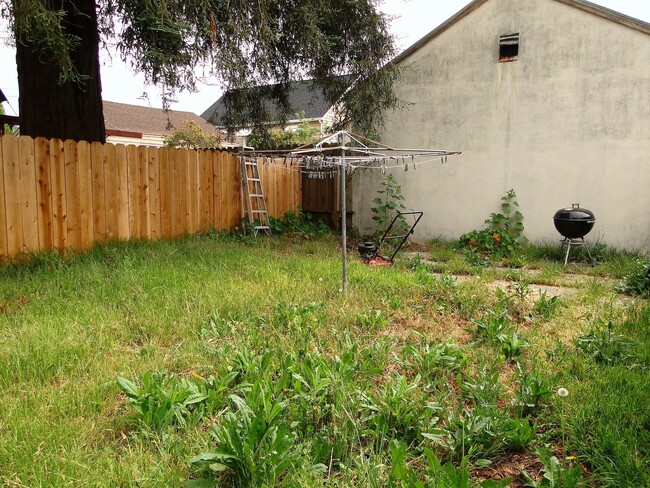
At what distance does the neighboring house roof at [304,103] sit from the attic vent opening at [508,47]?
10.4 feet

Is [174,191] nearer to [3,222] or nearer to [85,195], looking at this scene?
[85,195]

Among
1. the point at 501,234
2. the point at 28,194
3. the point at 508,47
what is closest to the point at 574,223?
the point at 501,234

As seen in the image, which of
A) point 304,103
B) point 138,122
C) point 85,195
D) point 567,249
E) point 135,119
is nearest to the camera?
point 85,195

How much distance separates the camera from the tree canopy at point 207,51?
203 inches

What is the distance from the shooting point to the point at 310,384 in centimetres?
267

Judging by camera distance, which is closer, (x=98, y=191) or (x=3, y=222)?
(x=3, y=222)

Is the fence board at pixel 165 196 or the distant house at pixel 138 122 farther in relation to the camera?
the distant house at pixel 138 122

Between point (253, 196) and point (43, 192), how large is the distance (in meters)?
4.02

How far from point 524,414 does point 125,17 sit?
21.2ft

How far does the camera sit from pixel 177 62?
583cm

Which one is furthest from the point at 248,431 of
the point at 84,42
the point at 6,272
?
the point at 84,42

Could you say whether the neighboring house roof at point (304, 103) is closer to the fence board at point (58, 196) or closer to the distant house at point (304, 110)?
the distant house at point (304, 110)

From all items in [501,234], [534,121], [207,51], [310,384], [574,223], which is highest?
[207,51]

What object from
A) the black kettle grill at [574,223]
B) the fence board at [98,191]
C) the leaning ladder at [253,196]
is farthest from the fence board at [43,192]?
the black kettle grill at [574,223]
